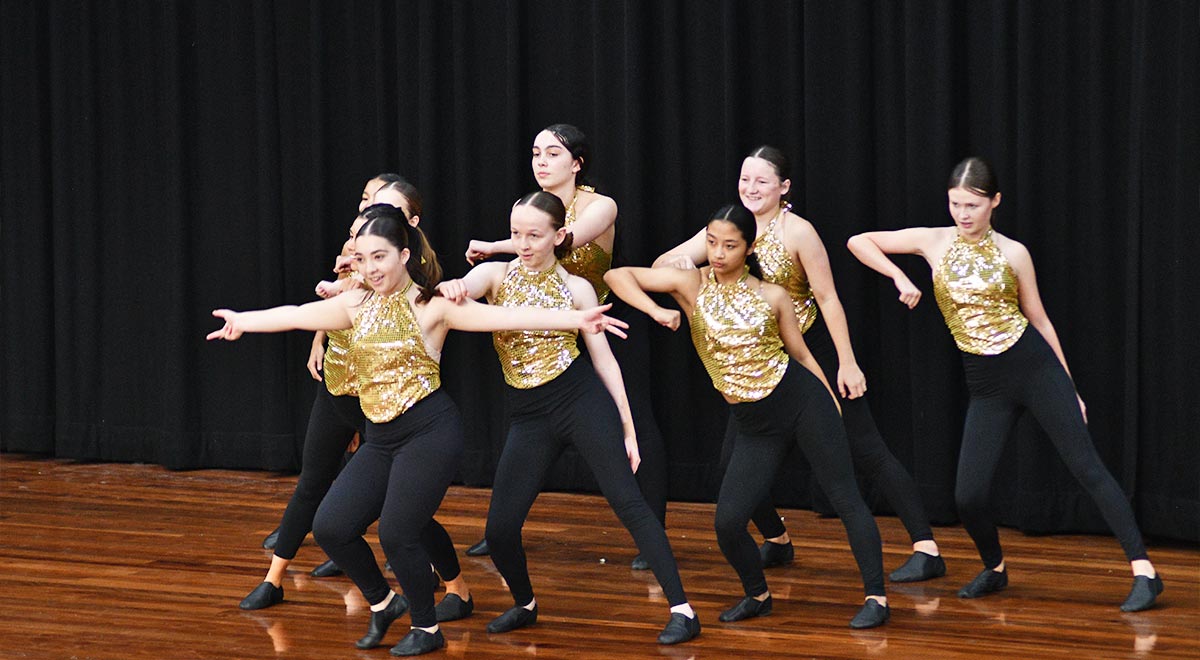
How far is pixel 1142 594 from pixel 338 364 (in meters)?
2.39

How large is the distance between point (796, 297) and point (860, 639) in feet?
3.56

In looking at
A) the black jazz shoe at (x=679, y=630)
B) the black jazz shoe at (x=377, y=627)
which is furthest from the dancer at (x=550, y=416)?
the black jazz shoe at (x=377, y=627)

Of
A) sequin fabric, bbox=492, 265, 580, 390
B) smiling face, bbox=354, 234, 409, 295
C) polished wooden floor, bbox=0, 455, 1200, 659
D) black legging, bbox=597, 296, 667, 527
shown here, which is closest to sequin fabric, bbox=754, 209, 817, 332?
black legging, bbox=597, 296, 667, 527

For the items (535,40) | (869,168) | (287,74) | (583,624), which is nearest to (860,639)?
(583,624)

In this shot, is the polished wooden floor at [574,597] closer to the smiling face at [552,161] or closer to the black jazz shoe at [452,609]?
the black jazz shoe at [452,609]

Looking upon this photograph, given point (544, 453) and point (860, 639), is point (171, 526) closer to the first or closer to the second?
point (544, 453)

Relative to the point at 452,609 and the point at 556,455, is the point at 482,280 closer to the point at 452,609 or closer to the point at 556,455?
the point at 556,455

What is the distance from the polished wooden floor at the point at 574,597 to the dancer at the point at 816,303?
22 centimetres

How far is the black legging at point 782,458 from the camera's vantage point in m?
3.69

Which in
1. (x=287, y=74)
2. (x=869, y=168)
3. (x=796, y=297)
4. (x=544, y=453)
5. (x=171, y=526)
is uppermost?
(x=287, y=74)

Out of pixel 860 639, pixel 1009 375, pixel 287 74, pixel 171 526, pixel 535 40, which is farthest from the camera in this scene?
pixel 287 74

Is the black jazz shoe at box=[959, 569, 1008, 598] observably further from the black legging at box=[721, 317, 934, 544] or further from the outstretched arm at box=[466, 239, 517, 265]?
the outstretched arm at box=[466, 239, 517, 265]

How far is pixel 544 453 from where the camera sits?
3666 millimetres

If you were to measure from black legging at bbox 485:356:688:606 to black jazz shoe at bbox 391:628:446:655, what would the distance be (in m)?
0.27
